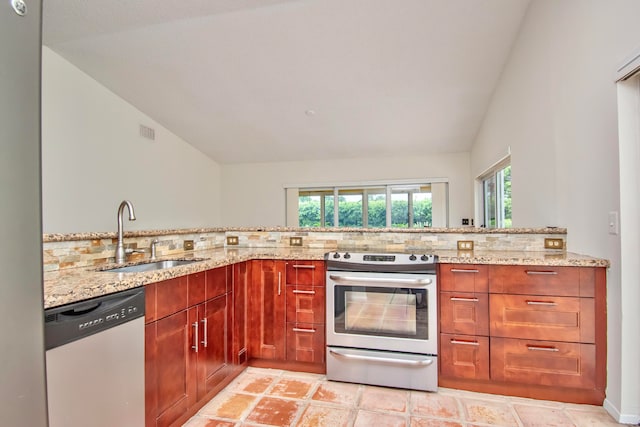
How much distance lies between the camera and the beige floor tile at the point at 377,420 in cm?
182

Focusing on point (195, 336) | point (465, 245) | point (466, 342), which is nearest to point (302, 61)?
point (465, 245)

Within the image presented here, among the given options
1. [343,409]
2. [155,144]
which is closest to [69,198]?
[155,144]

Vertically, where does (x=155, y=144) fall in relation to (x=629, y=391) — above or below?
above

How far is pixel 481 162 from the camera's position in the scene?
15.4 ft

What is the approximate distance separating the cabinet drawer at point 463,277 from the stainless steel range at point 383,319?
78mm

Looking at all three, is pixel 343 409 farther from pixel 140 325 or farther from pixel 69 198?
pixel 69 198

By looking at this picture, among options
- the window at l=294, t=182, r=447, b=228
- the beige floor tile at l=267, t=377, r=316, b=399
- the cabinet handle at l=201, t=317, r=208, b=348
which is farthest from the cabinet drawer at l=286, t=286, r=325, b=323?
the window at l=294, t=182, r=447, b=228

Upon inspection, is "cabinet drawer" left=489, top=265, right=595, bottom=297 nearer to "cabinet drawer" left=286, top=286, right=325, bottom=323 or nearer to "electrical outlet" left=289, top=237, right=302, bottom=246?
"cabinet drawer" left=286, top=286, right=325, bottom=323

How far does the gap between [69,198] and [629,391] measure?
5.33m

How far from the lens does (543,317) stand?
201 cm

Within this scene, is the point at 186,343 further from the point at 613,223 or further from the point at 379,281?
the point at 613,223

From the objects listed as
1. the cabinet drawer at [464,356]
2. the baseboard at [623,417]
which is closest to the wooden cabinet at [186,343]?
the cabinet drawer at [464,356]

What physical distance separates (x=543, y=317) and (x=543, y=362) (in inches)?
10.9

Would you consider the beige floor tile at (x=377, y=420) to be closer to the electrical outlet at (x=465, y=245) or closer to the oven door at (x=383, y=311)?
the oven door at (x=383, y=311)
